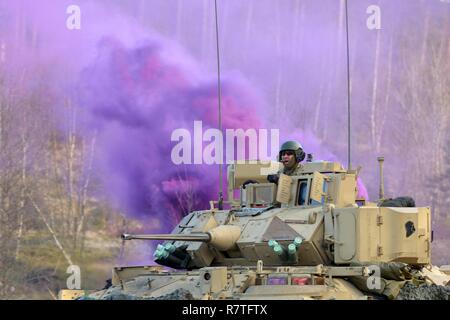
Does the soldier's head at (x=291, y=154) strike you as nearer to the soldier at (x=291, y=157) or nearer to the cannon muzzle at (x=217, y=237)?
the soldier at (x=291, y=157)

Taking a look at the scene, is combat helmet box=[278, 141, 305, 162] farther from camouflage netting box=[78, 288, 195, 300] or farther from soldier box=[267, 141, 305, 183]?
camouflage netting box=[78, 288, 195, 300]

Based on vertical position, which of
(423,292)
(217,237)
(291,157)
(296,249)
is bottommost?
(423,292)

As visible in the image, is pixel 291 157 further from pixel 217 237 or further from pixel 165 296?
pixel 165 296

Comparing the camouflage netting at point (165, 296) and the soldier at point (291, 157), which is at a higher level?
the soldier at point (291, 157)

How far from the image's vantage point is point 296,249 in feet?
93.4

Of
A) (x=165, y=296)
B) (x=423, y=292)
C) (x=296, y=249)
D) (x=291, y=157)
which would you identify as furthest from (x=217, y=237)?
(x=423, y=292)

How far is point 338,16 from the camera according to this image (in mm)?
44562

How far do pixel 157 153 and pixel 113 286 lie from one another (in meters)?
11.2

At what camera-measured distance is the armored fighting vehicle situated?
88.5 ft

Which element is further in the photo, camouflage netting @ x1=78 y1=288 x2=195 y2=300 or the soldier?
the soldier

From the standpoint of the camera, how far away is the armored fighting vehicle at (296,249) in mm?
26969

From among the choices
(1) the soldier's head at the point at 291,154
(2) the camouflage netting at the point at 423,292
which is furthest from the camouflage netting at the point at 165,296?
(1) the soldier's head at the point at 291,154

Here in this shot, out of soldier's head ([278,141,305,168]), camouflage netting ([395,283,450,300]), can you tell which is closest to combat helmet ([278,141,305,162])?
soldier's head ([278,141,305,168])
